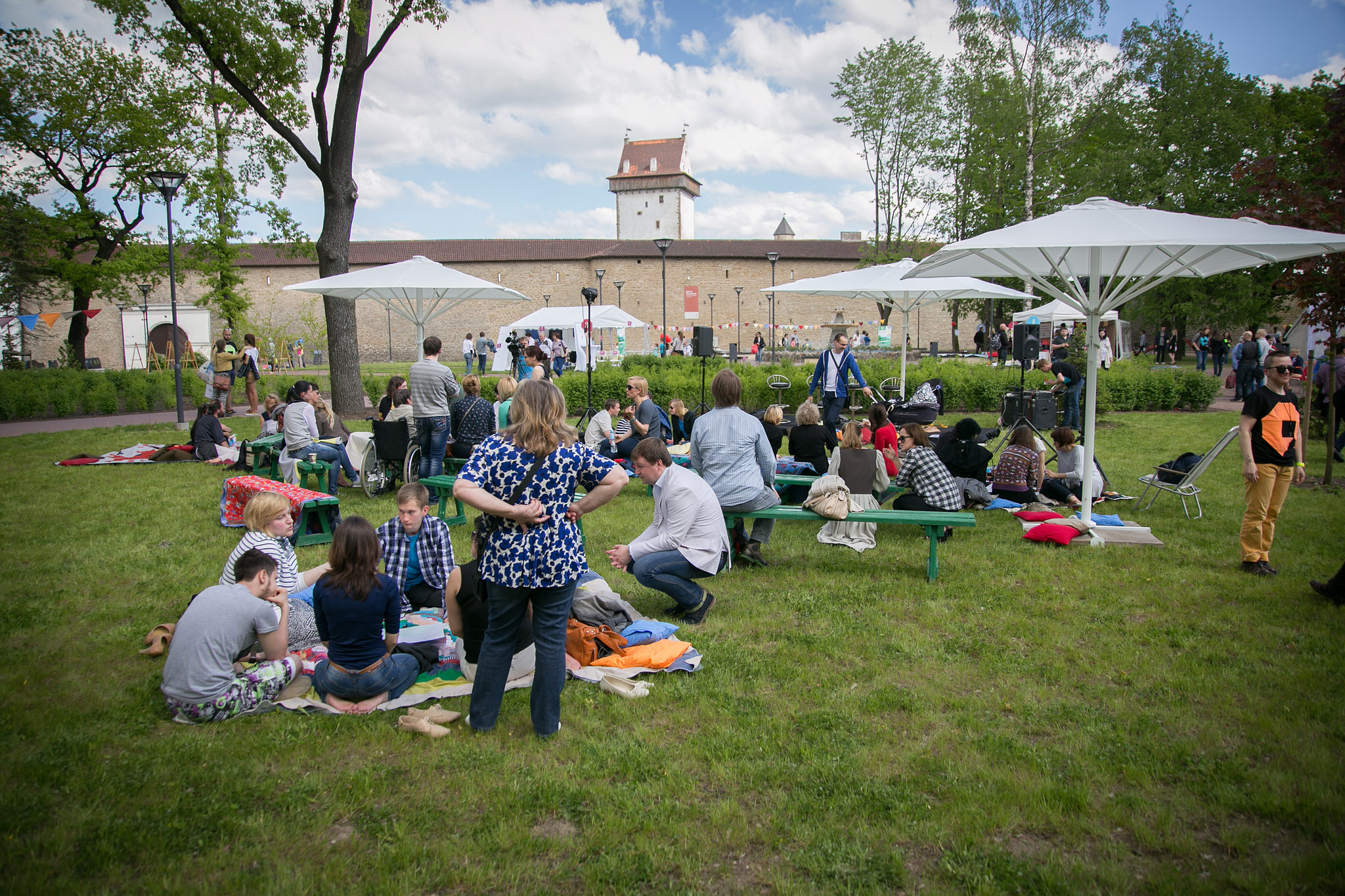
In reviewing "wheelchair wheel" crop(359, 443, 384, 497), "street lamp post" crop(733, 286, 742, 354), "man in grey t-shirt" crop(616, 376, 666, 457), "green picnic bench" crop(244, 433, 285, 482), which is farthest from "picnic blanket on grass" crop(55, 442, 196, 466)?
"street lamp post" crop(733, 286, 742, 354)

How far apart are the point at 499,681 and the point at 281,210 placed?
15146 millimetres

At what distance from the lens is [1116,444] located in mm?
11148

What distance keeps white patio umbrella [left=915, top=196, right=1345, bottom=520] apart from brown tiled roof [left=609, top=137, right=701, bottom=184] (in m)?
56.4

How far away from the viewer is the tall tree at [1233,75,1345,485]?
25.2ft

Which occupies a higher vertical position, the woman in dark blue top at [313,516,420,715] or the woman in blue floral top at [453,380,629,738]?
the woman in blue floral top at [453,380,629,738]

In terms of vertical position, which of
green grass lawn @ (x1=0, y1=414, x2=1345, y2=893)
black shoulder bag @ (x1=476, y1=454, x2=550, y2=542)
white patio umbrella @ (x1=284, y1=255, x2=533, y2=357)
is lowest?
green grass lawn @ (x1=0, y1=414, x2=1345, y2=893)

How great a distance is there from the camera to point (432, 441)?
7.75 meters

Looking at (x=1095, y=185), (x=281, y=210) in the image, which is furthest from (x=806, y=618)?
(x=1095, y=185)

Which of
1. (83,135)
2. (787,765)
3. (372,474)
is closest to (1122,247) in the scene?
(787,765)

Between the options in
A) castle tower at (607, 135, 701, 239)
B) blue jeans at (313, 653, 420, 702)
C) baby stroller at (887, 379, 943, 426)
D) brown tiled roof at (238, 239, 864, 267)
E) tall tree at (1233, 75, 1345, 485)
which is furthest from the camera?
castle tower at (607, 135, 701, 239)

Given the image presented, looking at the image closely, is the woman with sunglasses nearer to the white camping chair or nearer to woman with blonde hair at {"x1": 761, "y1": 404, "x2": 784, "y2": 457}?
woman with blonde hair at {"x1": 761, "y1": 404, "x2": 784, "y2": 457}

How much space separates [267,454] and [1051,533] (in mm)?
8656

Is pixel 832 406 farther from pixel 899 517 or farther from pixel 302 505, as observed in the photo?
pixel 302 505

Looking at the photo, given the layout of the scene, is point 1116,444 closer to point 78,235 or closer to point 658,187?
point 78,235
